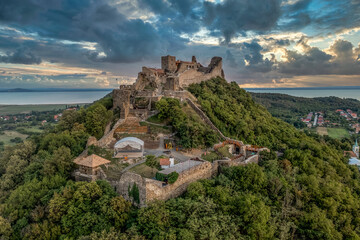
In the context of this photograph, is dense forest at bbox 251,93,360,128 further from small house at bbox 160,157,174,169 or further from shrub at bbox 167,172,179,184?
shrub at bbox 167,172,179,184

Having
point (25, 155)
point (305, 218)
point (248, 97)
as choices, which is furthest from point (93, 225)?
point (248, 97)

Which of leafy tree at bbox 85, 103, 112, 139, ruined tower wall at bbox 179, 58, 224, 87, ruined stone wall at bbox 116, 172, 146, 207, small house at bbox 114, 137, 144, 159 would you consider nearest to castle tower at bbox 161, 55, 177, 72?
ruined tower wall at bbox 179, 58, 224, 87

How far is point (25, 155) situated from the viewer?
1010 inches

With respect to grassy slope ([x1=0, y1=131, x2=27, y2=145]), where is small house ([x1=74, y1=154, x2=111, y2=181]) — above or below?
above

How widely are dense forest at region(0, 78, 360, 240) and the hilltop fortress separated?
279 cm

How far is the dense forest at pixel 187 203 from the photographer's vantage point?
12.7m

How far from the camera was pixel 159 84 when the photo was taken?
1425 inches

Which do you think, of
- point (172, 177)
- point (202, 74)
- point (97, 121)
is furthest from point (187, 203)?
point (202, 74)

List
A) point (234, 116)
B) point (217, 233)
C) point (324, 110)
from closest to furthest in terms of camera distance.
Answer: point (217, 233)
point (234, 116)
point (324, 110)

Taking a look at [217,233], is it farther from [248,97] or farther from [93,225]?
[248,97]

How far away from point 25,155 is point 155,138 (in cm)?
1539

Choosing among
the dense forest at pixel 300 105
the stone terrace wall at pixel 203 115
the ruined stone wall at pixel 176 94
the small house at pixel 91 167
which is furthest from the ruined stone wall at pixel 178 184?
the dense forest at pixel 300 105

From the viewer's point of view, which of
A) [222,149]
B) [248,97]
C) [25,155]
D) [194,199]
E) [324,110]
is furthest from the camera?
[324,110]

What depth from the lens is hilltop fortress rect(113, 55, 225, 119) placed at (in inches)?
A: 1136
